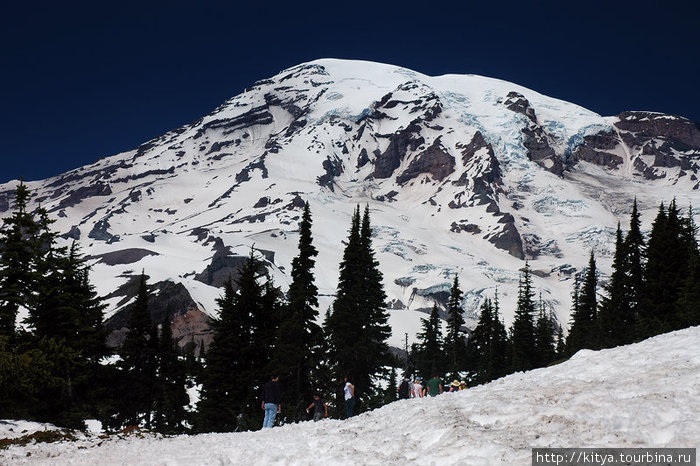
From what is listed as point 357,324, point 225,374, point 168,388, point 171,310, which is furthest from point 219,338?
point 171,310

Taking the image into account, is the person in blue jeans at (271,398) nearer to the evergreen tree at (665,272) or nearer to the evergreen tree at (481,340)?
the evergreen tree at (665,272)

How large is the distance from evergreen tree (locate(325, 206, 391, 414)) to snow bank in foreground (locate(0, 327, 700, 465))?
2493 centimetres

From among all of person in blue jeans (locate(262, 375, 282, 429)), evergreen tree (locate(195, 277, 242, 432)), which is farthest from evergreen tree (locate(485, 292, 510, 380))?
person in blue jeans (locate(262, 375, 282, 429))

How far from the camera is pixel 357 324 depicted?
1791 inches

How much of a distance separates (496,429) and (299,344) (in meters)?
29.2

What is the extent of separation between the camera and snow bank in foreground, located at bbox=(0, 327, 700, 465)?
11.4m

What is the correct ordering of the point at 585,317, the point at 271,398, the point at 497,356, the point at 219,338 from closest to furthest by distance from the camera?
the point at 271,398 < the point at 219,338 < the point at 497,356 < the point at 585,317

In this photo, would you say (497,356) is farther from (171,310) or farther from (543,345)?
(171,310)

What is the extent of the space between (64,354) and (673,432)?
27.9 m

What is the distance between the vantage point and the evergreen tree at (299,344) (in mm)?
40031

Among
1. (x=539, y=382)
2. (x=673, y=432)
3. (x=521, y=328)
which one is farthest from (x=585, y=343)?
(x=673, y=432)

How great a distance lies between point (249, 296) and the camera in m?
44.1

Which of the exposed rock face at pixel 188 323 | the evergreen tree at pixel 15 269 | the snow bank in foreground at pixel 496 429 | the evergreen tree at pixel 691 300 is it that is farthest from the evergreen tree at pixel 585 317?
the exposed rock face at pixel 188 323

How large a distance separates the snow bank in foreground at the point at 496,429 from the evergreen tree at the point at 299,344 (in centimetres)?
2008
